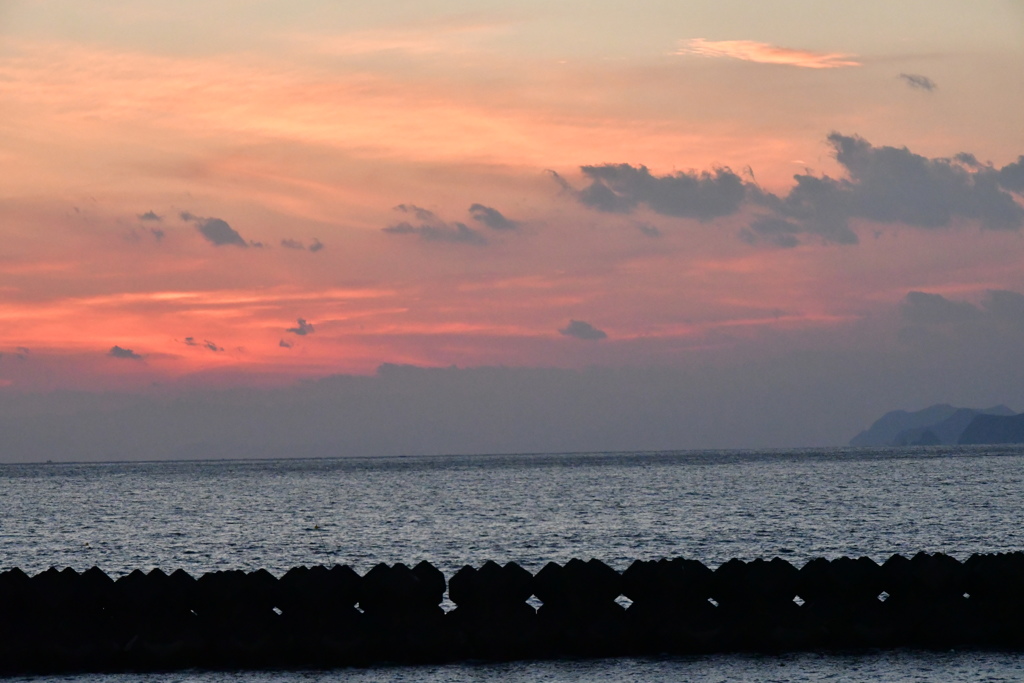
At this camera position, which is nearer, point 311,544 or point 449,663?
point 449,663

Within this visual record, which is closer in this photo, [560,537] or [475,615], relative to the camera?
[475,615]

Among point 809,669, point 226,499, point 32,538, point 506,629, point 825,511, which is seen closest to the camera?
point 809,669

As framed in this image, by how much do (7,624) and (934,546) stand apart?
43315 mm

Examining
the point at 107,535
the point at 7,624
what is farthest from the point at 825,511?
the point at 7,624

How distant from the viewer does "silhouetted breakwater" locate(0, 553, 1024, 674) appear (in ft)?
48.8

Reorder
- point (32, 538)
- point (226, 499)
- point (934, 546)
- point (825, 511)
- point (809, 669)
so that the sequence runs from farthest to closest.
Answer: point (226, 499), point (825, 511), point (32, 538), point (934, 546), point (809, 669)

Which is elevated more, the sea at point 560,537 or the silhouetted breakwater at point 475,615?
the silhouetted breakwater at point 475,615

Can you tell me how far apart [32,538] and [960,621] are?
201 feet

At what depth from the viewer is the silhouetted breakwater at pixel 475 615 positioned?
14859 millimetres

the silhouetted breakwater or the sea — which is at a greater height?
the silhouetted breakwater

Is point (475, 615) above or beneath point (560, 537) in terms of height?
above

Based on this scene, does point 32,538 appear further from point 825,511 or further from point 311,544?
point 825,511

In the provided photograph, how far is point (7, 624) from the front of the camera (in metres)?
14.9

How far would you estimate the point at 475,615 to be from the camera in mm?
15102
